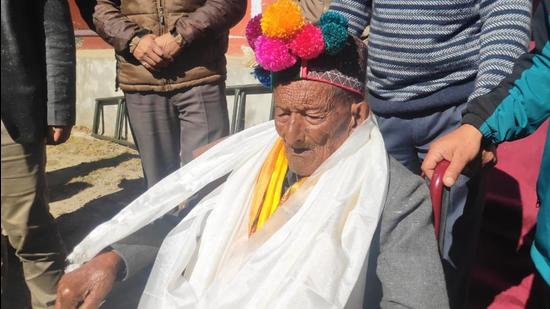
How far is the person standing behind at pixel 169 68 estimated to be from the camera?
2785 millimetres

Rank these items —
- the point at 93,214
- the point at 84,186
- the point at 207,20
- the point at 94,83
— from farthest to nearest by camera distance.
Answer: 1. the point at 94,83
2. the point at 84,186
3. the point at 93,214
4. the point at 207,20

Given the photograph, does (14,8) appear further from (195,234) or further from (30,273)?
(30,273)

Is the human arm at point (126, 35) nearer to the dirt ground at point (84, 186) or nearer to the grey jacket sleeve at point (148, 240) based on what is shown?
the grey jacket sleeve at point (148, 240)

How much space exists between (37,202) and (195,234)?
1.04 m

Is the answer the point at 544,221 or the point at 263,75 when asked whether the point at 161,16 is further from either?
the point at 544,221

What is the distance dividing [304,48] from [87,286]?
3.11 feet

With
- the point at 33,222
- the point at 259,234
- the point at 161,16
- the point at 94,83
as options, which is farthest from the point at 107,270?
the point at 94,83

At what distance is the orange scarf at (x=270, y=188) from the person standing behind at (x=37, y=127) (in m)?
0.84

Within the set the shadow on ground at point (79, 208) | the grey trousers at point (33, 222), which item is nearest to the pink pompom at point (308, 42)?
the grey trousers at point (33, 222)

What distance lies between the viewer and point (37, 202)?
96.4 inches

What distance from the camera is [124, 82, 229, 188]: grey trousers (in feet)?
9.71

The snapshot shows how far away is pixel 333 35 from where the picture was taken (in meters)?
1.62

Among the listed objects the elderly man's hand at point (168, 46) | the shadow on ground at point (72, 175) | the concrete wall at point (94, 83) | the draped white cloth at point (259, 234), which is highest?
the elderly man's hand at point (168, 46)

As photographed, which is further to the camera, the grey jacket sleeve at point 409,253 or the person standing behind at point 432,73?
the person standing behind at point 432,73
